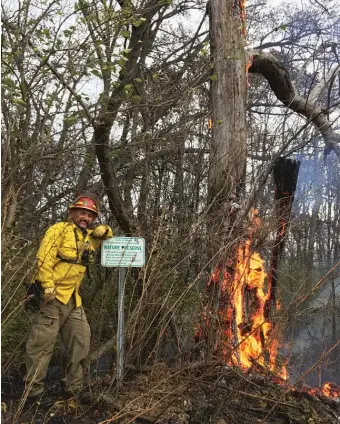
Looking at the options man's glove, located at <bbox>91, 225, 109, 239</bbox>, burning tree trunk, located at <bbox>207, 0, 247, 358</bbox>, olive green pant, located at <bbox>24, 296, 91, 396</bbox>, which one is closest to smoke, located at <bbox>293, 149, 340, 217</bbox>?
burning tree trunk, located at <bbox>207, 0, 247, 358</bbox>

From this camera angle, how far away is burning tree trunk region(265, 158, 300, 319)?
5.54m

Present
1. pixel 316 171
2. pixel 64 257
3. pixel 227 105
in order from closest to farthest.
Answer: pixel 64 257 < pixel 227 105 < pixel 316 171

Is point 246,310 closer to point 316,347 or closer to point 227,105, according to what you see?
point 227,105

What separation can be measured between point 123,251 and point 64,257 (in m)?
0.59

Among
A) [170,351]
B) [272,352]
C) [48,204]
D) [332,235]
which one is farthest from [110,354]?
[332,235]

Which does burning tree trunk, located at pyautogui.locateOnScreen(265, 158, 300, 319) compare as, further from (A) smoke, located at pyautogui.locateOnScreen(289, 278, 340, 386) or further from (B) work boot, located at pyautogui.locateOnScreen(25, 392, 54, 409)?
(B) work boot, located at pyautogui.locateOnScreen(25, 392, 54, 409)

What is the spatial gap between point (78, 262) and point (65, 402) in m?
1.33

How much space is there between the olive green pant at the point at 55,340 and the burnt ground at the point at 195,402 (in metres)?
0.24

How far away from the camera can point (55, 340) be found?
177 inches

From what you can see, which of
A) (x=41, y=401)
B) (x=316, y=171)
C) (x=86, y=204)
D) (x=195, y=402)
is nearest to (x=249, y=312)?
(x=195, y=402)

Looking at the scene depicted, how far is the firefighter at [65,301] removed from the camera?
14.0 ft

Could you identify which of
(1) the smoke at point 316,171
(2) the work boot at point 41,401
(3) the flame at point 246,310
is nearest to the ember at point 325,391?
(3) the flame at point 246,310

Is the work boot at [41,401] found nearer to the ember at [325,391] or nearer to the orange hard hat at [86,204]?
the orange hard hat at [86,204]

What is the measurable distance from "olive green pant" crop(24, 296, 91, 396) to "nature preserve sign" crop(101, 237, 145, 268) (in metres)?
0.62
